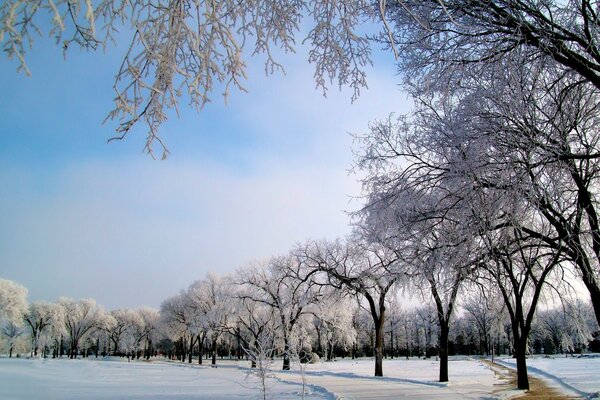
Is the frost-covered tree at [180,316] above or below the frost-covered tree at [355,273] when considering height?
below

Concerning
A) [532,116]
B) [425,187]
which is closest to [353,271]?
[425,187]

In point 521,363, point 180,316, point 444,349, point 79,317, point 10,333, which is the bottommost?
point 10,333

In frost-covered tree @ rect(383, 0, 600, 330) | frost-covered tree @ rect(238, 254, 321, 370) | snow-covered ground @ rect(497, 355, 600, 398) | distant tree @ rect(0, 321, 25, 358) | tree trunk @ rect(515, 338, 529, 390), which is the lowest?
distant tree @ rect(0, 321, 25, 358)

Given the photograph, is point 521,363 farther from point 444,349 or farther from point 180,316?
point 180,316

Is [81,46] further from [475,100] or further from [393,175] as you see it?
[393,175]

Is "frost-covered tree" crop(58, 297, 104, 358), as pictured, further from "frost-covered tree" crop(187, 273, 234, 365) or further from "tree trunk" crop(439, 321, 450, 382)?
"tree trunk" crop(439, 321, 450, 382)

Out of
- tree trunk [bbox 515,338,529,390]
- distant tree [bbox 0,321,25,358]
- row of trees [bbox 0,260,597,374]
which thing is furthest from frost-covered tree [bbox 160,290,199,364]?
tree trunk [bbox 515,338,529,390]

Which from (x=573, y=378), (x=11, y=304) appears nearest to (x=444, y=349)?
(x=573, y=378)

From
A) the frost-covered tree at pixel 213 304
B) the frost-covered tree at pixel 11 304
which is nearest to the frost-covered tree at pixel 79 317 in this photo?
the frost-covered tree at pixel 11 304

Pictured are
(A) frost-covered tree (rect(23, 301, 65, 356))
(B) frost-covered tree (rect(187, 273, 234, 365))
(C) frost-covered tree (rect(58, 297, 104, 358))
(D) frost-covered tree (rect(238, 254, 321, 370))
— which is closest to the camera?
(D) frost-covered tree (rect(238, 254, 321, 370))

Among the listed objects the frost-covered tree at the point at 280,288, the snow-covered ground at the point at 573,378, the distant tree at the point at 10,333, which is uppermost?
the frost-covered tree at the point at 280,288

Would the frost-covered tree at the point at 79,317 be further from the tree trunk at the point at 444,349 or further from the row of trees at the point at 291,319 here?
the tree trunk at the point at 444,349

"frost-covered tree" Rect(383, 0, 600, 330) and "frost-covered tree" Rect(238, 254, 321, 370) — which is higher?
"frost-covered tree" Rect(383, 0, 600, 330)

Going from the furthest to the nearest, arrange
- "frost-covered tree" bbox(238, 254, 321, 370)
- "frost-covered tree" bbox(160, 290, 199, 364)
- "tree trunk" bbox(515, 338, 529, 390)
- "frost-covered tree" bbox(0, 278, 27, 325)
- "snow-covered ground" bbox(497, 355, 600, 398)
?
"frost-covered tree" bbox(0, 278, 27, 325) → "frost-covered tree" bbox(160, 290, 199, 364) → "frost-covered tree" bbox(238, 254, 321, 370) → "tree trunk" bbox(515, 338, 529, 390) → "snow-covered ground" bbox(497, 355, 600, 398)
